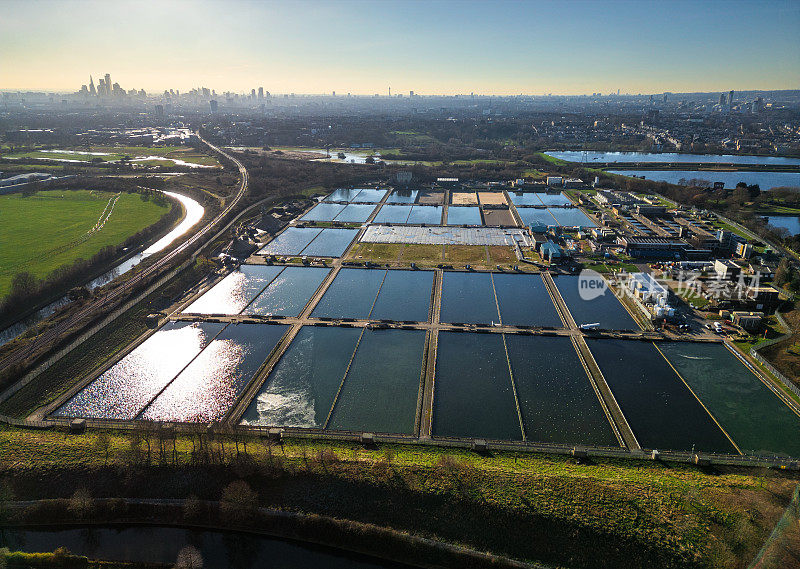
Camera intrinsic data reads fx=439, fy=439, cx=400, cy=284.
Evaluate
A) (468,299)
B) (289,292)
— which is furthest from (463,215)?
(289,292)

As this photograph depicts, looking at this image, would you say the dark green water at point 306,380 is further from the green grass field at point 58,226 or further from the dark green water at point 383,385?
the green grass field at point 58,226

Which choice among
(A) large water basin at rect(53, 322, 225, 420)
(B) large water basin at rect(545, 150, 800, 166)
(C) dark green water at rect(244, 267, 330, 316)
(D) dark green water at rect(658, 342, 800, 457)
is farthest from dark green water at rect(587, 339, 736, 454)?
(B) large water basin at rect(545, 150, 800, 166)

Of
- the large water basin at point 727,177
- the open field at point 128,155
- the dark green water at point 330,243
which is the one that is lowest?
the dark green water at point 330,243

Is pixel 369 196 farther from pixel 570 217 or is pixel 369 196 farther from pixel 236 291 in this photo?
pixel 236 291

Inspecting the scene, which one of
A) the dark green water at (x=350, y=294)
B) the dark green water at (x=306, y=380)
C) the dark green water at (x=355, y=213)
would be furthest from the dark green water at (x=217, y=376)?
the dark green water at (x=355, y=213)

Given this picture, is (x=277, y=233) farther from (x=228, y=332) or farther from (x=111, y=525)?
(x=111, y=525)

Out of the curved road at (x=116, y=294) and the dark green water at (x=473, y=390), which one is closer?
the dark green water at (x=473, y=390)
